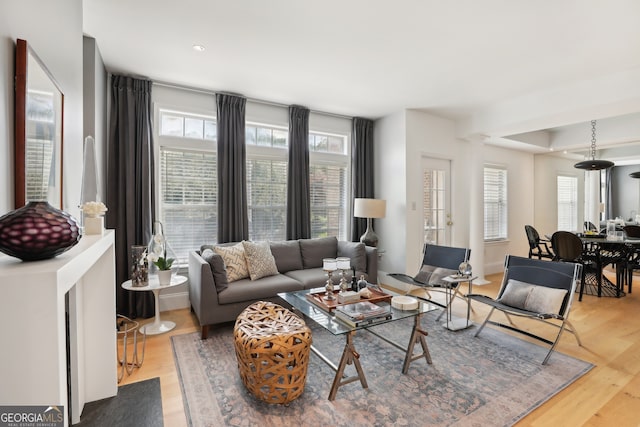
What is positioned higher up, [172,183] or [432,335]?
[172,183]

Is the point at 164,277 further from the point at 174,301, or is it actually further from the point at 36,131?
the point at 36,131

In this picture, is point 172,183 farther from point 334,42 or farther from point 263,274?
point 334,42

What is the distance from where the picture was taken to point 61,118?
167cm

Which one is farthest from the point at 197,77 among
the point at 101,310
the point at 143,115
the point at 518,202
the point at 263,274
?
the point at 518,202

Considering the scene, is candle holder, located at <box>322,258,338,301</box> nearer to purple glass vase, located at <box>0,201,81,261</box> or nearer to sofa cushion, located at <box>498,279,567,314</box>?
sofa cushion, located at <box>498,279,567,314</box>

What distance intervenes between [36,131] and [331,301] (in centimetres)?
213

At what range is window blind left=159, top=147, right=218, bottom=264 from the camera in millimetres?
3844

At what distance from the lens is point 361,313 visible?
7.33ft

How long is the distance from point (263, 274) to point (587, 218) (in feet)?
28.7

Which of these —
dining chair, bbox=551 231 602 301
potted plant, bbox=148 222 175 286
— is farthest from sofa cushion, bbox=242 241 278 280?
dining chair, bbox=551 231 602 301

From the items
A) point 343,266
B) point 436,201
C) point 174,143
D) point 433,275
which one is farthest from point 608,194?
point 174,143

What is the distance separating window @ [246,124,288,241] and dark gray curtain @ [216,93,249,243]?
0.21 m

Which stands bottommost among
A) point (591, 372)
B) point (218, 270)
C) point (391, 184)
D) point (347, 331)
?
point (591, 372)

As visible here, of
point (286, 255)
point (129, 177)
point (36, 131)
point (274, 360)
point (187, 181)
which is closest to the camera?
point (36, 131)
